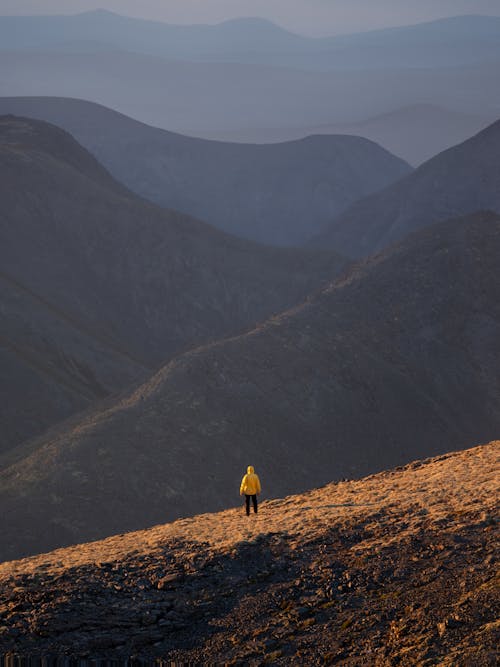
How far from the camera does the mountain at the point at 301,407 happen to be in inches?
1324

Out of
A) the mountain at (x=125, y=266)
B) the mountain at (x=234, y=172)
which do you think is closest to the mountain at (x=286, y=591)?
the mountain at (x=125, y=266)

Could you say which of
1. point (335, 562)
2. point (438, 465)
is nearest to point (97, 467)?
point (438, 465)

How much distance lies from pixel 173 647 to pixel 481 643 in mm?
4170

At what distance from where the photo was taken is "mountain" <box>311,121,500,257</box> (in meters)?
96.2

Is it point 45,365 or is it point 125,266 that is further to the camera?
point 125,266

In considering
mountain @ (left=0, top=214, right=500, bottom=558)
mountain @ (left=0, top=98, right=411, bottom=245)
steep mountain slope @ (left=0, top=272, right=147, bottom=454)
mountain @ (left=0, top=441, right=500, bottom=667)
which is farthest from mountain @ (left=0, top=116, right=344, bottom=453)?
mountain @ (left=0, top=441, right=500, bottom=667)

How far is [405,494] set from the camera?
56.5 feet

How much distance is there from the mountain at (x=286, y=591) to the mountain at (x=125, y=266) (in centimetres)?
4459

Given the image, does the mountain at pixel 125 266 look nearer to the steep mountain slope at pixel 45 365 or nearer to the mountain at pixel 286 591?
the steep mountain slope at pixel 45 365

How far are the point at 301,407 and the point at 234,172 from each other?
308 feet

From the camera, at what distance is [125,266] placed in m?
75.7

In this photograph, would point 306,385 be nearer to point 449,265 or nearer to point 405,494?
point 449,265

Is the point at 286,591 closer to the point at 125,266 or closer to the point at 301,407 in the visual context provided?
the point at 301,407

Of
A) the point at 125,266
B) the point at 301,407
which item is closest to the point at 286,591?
the point at 301,407
